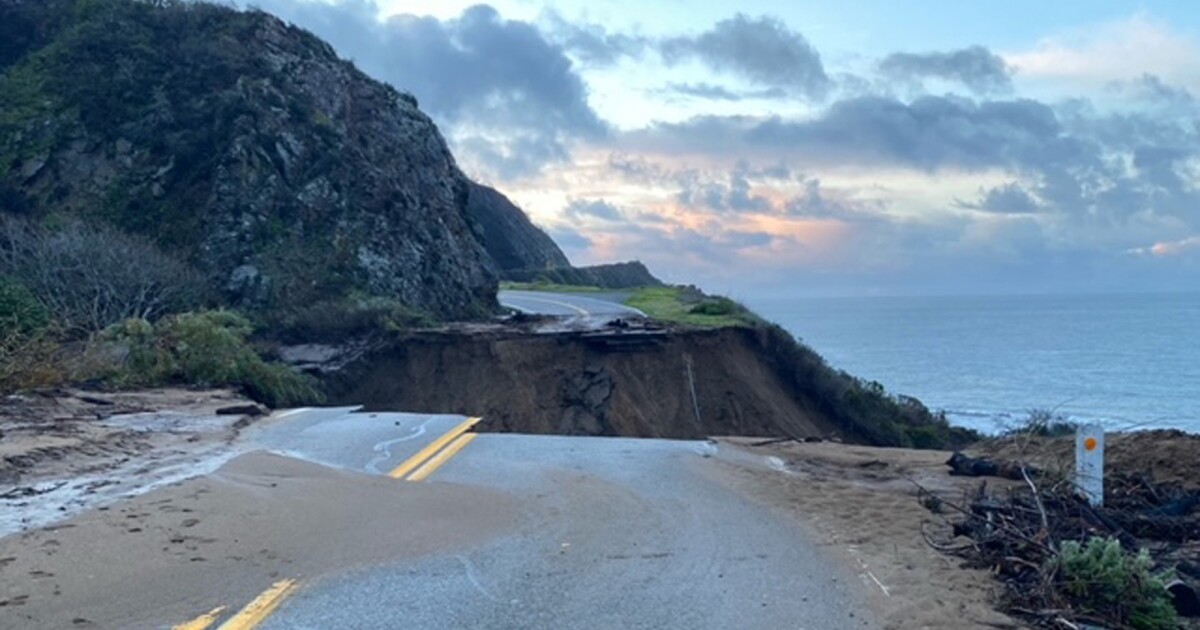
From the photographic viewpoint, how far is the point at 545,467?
12453mm

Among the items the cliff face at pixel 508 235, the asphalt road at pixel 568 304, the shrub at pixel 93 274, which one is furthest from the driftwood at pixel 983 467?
the cliff face at pixel 508 235

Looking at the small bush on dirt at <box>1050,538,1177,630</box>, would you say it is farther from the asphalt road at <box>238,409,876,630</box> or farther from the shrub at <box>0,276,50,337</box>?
the shrub at <box>0,276,50,337</box>

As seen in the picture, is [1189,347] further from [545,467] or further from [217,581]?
[217,581]

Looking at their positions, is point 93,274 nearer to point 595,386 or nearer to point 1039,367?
point 595,386

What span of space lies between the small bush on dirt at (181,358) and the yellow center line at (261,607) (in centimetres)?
1296

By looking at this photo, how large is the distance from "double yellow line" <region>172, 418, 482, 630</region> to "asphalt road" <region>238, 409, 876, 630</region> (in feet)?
0.32

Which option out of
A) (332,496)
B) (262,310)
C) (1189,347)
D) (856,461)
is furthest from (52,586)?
(1189,347)

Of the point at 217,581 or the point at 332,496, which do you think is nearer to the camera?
the point at 217,581

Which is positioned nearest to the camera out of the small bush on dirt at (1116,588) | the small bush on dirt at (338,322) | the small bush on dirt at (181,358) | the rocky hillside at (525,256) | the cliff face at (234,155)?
the small bush on dirt at (1116,588)

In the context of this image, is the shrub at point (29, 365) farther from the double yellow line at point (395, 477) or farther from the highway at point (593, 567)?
the double yellow line at point (395, 477)

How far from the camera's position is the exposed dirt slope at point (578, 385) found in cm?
3073

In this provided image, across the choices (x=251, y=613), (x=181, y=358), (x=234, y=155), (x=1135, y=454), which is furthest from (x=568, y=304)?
(x=251, y=613)

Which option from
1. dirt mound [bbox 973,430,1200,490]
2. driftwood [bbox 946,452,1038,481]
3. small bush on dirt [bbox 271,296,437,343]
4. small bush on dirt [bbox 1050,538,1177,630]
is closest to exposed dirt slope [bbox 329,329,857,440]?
small bush on dirt [bbox 271,296,437,343]

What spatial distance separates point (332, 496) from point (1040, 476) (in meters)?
6.57
